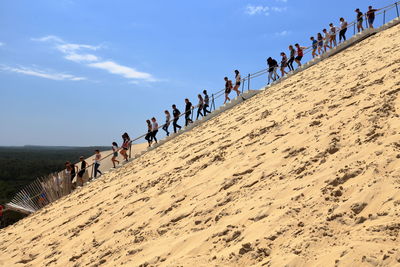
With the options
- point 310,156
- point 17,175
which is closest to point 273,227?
point 310,156

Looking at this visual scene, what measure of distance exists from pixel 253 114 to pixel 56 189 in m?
6.96

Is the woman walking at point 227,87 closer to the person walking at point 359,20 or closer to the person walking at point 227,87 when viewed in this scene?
the person walking at point 227,87

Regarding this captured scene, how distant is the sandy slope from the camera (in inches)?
170

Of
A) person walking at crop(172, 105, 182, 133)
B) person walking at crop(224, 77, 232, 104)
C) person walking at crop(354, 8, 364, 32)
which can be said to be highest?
person walking at crop(354, 8, 364, 32)

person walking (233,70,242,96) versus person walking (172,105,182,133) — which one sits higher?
person walking (233,70,242,96)

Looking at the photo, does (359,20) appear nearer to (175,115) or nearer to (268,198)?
(175,115)

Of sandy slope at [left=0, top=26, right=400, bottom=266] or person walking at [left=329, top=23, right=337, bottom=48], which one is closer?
sandy slope at [left=0, top=26, right=400, bottom=266]

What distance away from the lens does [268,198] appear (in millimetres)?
5629

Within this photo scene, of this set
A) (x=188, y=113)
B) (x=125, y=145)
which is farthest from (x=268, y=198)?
(x=188, y=113)

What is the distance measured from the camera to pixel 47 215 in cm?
1159

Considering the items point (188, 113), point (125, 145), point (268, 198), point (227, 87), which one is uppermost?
point (227, 87)

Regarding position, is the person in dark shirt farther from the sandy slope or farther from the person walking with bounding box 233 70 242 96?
the sandy slope

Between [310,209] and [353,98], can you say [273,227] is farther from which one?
[353,98]

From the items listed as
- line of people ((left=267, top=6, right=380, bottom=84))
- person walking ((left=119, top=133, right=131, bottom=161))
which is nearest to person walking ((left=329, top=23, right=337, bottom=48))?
line of people ((left=267, top=6, right=380, bottom=84))
